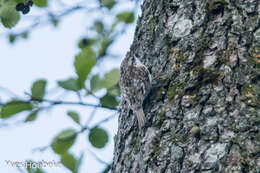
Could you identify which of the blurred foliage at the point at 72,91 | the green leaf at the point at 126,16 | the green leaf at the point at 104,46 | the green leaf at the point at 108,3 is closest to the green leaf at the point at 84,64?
the blurred foliage at the point at 72,91

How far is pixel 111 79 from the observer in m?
1.88

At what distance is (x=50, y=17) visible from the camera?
→ 289 cm

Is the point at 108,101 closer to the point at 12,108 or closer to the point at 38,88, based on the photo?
the point at 38,88

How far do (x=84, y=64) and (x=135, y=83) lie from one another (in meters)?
1.04

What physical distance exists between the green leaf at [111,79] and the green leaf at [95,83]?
0.04 metres

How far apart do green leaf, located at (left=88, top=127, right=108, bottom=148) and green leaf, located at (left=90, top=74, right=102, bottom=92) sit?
8.0 inches

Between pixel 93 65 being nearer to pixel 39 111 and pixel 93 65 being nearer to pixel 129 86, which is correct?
pixel 39 111

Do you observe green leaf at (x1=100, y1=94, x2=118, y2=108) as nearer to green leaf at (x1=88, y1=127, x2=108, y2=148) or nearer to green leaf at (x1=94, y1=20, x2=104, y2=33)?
green leaf at (x1=88, y1=127, x2=108, y2=148)

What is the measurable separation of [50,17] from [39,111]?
4.00 ft

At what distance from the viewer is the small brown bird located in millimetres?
1837

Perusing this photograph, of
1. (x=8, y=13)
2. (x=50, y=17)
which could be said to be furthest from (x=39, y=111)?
(x=50, y=17)

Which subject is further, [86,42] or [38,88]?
[86,42]

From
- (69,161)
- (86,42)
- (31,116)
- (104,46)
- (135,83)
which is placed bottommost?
(69,161)

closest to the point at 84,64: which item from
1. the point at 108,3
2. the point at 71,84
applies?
the point at 71,84
